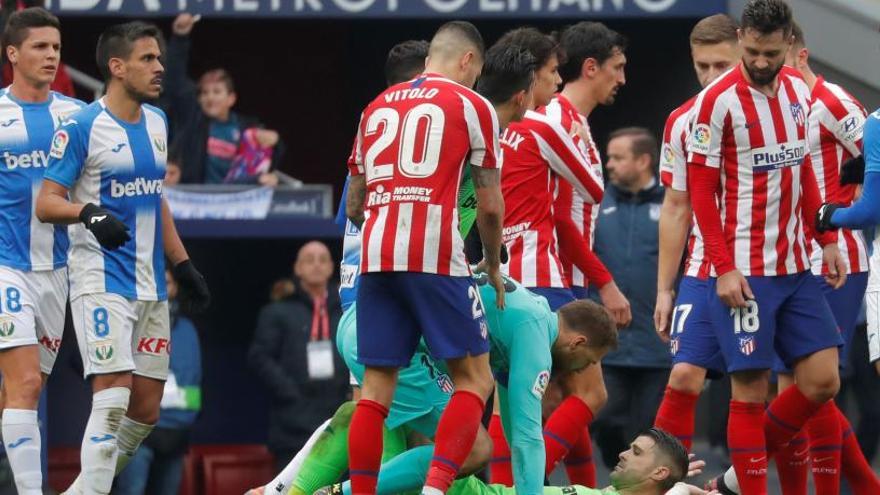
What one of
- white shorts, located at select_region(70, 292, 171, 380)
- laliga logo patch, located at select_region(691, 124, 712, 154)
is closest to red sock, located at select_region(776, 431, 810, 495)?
laliga logo patch, located at select_region(691, 124, 712, 154)

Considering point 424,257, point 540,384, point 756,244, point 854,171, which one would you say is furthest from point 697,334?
point 424,257

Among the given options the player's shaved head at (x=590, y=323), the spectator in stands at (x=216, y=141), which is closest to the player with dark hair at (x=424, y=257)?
the player's shaved head at (x=590, y=323)

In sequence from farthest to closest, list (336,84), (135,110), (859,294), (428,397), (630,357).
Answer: (336,84), (630,357), (859,294), (135,110), (428,397)

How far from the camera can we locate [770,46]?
8.61m

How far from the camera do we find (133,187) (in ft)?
29.7

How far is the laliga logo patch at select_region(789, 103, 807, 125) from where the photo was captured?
28.9 feet

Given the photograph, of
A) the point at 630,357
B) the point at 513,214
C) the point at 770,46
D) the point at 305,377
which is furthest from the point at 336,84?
the point at 770,46

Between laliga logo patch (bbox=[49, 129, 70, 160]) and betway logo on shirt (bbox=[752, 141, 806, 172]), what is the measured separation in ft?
9.76

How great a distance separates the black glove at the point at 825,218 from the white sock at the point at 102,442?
122 inches

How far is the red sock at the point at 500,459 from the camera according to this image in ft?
29.7

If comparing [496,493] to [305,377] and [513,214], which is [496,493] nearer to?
[513,214]

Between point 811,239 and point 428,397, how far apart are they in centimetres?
220

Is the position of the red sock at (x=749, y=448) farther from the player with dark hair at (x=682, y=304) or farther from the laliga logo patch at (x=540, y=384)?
the laliga logo patch at (x=540, y=384)

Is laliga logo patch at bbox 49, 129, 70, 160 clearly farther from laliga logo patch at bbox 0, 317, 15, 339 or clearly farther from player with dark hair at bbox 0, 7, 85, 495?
laliga logo patch at bbox 0, 317, 15, 339
